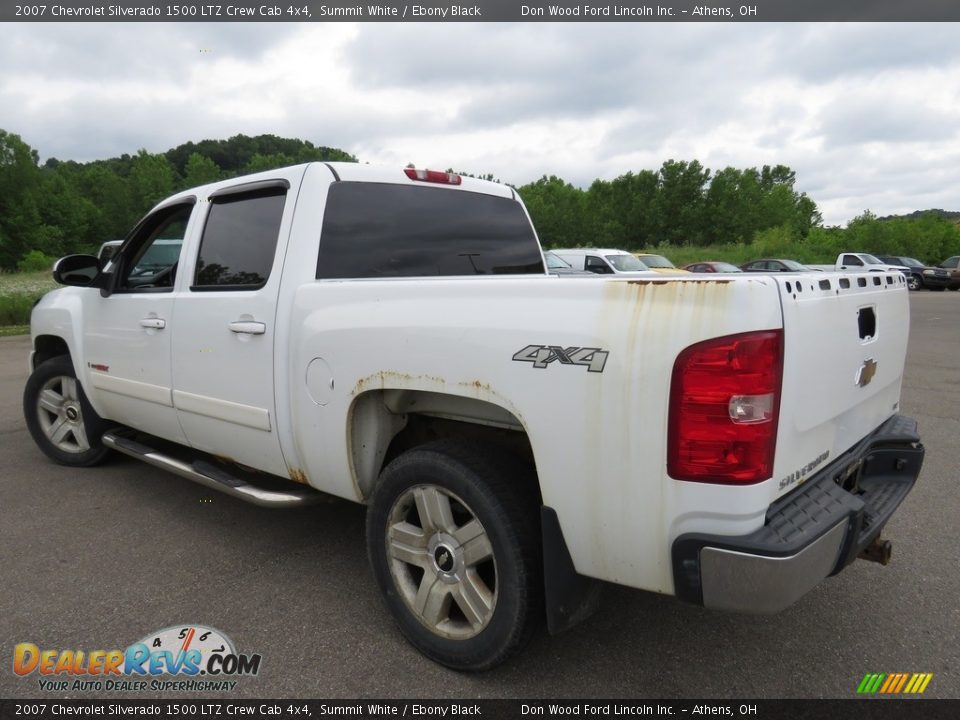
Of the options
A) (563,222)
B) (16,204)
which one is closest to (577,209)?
(563,222)

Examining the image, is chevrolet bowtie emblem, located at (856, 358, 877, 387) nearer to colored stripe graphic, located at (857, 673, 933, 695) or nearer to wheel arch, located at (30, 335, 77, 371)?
colored stripe graphic, located at (857, 673, 933, 695)

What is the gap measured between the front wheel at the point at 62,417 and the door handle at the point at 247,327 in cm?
232

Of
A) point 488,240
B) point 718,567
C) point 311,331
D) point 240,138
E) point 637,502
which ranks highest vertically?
point 240,138

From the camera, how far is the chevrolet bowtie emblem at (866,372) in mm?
2402

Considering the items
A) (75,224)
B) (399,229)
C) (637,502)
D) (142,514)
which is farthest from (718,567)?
(75,224)

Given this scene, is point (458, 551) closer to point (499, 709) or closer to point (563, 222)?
point (499, 709)

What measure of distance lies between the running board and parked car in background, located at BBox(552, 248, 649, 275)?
510 inches

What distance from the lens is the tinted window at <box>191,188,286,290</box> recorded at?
3166mm

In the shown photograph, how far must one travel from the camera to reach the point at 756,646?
2613 mm

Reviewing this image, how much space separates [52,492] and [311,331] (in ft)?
9.93

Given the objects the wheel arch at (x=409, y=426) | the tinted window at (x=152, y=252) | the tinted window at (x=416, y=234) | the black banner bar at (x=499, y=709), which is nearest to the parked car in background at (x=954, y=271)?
the tinted window at (x=416, y=234)

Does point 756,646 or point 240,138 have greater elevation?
point 240,138

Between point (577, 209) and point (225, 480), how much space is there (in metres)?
75.5

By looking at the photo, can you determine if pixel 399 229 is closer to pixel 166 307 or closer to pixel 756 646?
pixel 166 307
